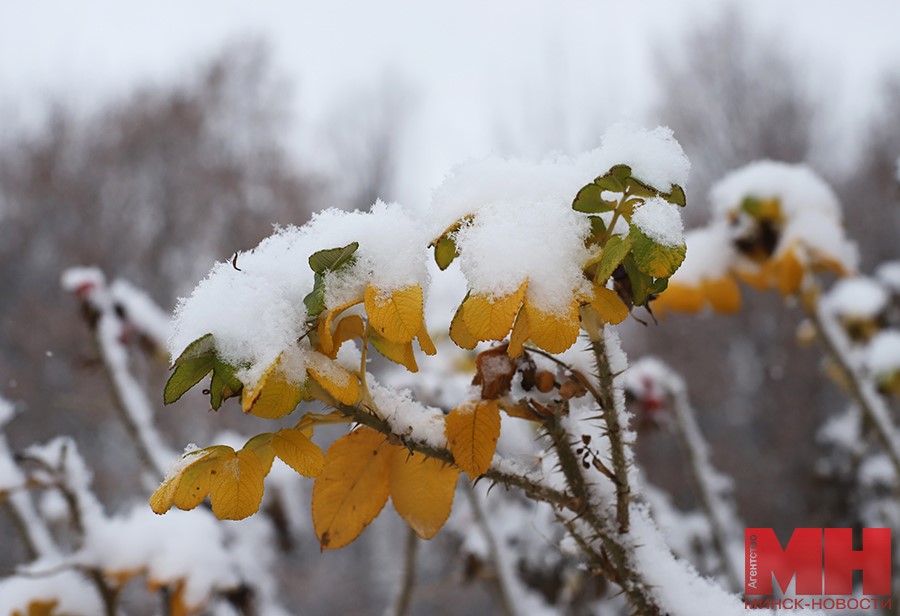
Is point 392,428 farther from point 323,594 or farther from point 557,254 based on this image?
point 323,594

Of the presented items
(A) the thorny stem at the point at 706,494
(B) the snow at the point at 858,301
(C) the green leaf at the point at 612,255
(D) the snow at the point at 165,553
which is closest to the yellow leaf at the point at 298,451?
(C) the green leaf at the point at 612,255

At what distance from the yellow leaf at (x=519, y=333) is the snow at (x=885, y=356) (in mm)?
1285

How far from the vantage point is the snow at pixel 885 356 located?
4.82 feet

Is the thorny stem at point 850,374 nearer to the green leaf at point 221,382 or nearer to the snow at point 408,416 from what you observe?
the snow at point 408,416

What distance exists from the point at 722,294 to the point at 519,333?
2.62 feet

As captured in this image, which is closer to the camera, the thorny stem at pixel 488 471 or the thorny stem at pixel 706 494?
the thorny stem at pixel 488 471

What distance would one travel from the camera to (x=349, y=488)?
54cm

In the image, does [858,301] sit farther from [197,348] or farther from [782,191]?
[197,348]

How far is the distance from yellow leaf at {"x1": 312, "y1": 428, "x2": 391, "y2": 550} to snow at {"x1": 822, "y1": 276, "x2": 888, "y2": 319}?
1490 millimetres

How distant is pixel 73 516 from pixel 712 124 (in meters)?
11.2

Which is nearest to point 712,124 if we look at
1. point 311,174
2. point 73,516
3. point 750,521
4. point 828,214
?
point 750,521

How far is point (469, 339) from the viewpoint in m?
0.48

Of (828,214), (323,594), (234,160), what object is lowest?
(828,214)

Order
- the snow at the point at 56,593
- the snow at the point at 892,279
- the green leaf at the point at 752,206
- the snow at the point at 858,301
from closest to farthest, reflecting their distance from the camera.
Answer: the snow at the point at 56,593
the green leaf at the point at 752,206
the snow at the point at 858,301
the snow at the point at 892,279
